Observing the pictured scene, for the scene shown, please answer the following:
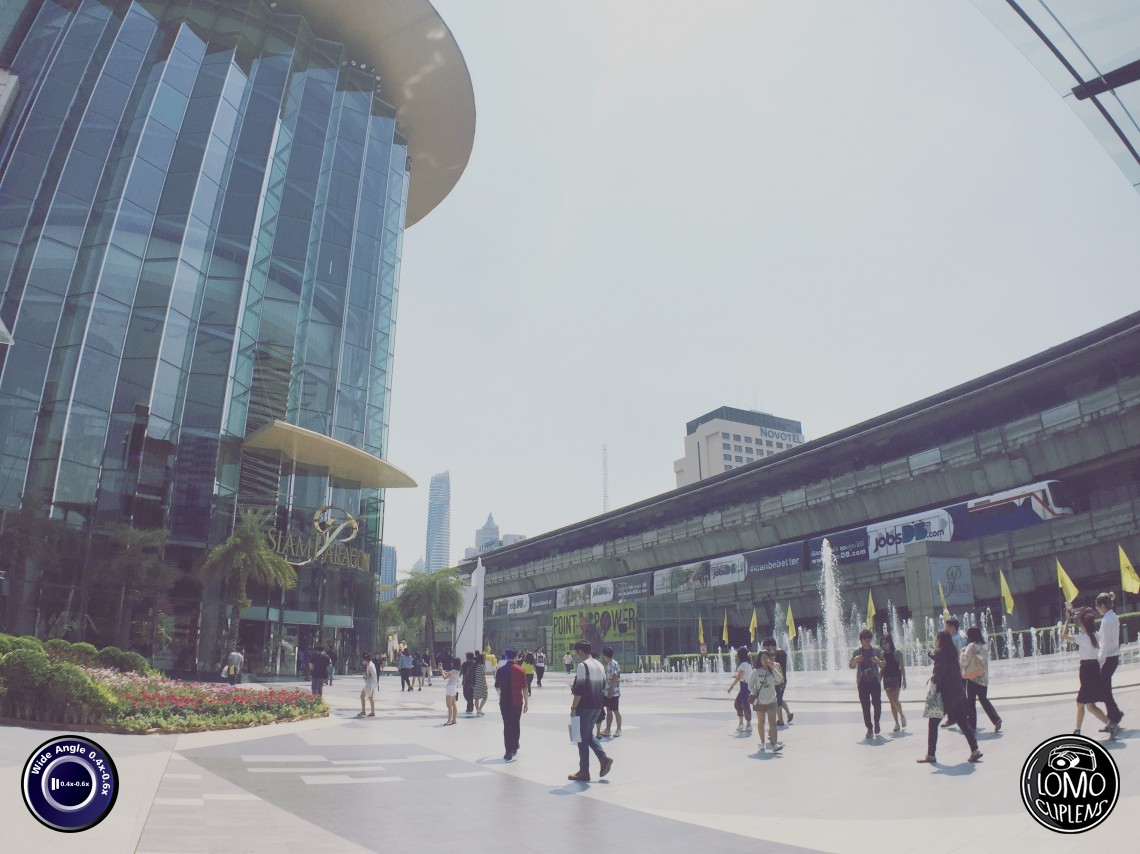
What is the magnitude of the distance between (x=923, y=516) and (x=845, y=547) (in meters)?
5.82

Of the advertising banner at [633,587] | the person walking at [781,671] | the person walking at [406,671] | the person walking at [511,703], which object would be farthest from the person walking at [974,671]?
the advertising banner at [633,587]

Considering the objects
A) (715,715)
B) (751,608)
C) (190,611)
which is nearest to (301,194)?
(190,611)

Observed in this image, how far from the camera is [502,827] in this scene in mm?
7164

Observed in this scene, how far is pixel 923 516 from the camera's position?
152 feet

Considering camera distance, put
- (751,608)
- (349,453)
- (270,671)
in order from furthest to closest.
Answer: (751,608) < (349,453) < (270,671)

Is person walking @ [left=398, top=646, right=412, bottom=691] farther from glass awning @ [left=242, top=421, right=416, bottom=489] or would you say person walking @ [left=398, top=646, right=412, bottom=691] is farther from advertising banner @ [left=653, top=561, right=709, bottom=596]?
advertising banner @ [left=653, top=561, right=709, bottom=596]

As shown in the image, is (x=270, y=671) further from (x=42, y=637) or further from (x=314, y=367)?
(x=314, y=367)

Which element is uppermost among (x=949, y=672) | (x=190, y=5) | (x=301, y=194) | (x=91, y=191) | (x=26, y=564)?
(x=190, y=5)

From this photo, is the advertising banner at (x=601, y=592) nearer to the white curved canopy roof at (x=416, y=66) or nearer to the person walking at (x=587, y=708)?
the white curved canopy roof at (x=416, y=66)

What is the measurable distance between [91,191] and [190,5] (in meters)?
14.5

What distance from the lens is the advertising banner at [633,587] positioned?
68.7 metres

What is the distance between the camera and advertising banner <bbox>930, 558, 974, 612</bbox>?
40344 millimetres

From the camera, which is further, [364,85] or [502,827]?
[364,85]

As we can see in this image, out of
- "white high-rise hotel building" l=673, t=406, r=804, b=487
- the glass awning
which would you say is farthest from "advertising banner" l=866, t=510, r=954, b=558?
"white high-rise hotel building" l=673, t=406, r=804, b=487
